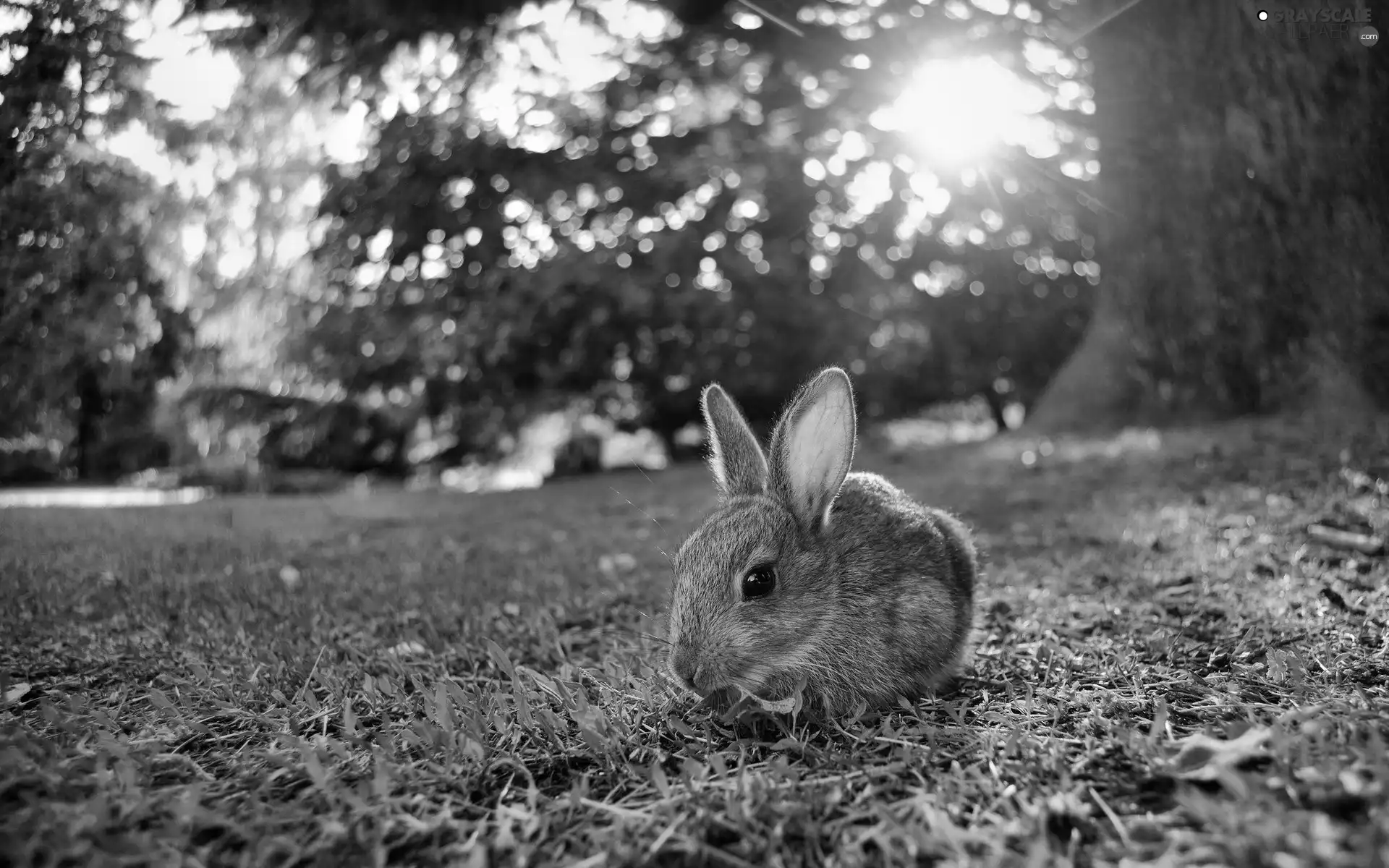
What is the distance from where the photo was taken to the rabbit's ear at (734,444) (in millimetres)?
3217

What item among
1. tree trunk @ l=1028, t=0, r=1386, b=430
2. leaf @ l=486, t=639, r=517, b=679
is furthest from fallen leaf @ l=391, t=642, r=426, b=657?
tree trunk @ l=1028, t=0, r=1386, b=430

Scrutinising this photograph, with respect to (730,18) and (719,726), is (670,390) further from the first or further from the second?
(719,726)

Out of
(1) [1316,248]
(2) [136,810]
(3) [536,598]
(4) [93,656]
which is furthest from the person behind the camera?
(1) [1316,248]

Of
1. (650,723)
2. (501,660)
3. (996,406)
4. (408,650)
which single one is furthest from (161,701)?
(996,406)

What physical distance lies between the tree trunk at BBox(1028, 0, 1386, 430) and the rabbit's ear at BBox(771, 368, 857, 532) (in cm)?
572

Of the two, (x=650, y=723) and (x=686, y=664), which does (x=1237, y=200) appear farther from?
(x=650, y=723)

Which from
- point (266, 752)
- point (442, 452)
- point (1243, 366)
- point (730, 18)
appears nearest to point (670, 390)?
point (442, 452)

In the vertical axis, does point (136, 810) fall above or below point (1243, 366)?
below

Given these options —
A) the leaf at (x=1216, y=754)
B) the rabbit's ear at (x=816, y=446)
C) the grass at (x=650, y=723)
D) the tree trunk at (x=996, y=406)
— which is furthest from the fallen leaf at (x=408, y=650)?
the tree trunk at (x=996, y=406)

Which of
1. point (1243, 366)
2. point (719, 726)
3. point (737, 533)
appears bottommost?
A: point (719, 726)

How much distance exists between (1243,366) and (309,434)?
1520 cm

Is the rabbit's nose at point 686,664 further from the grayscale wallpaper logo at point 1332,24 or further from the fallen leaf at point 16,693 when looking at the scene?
the grayscale wallpaper logo at point 1332,24

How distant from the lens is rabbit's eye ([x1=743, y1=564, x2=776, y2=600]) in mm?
2715

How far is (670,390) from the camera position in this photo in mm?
14234
